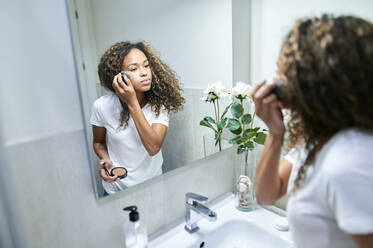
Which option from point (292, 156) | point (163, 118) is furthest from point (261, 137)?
point (163, 118)

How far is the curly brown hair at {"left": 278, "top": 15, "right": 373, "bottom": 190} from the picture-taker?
0.40 meters

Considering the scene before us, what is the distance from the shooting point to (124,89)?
2.41 ft

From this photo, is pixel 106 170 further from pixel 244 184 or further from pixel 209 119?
pixel 244 184

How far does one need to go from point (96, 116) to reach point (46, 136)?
0.14 meters

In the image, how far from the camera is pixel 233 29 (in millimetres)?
1053

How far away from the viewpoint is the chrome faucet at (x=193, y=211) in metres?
0.85

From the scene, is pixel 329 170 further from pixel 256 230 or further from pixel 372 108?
pixel 256 230

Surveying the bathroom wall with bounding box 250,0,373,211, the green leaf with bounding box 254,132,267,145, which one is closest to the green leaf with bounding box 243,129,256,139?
the green leaf with bounding box 254,132,267,145

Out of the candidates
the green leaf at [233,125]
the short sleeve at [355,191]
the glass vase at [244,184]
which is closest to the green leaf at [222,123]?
the green leaf at [233,125]

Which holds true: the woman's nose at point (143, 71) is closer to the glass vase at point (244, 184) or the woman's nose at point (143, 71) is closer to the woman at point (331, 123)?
the woman at point (331, 123)

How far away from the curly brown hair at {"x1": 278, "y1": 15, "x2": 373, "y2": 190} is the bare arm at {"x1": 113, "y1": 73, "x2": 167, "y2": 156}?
46cm

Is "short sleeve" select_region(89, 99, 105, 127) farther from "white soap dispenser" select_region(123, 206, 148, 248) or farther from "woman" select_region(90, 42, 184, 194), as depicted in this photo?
"white soap dispenser" select_region(123, 206, 148, 248)

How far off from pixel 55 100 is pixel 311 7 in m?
0.94

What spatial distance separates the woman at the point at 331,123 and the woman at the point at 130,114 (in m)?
0.42
